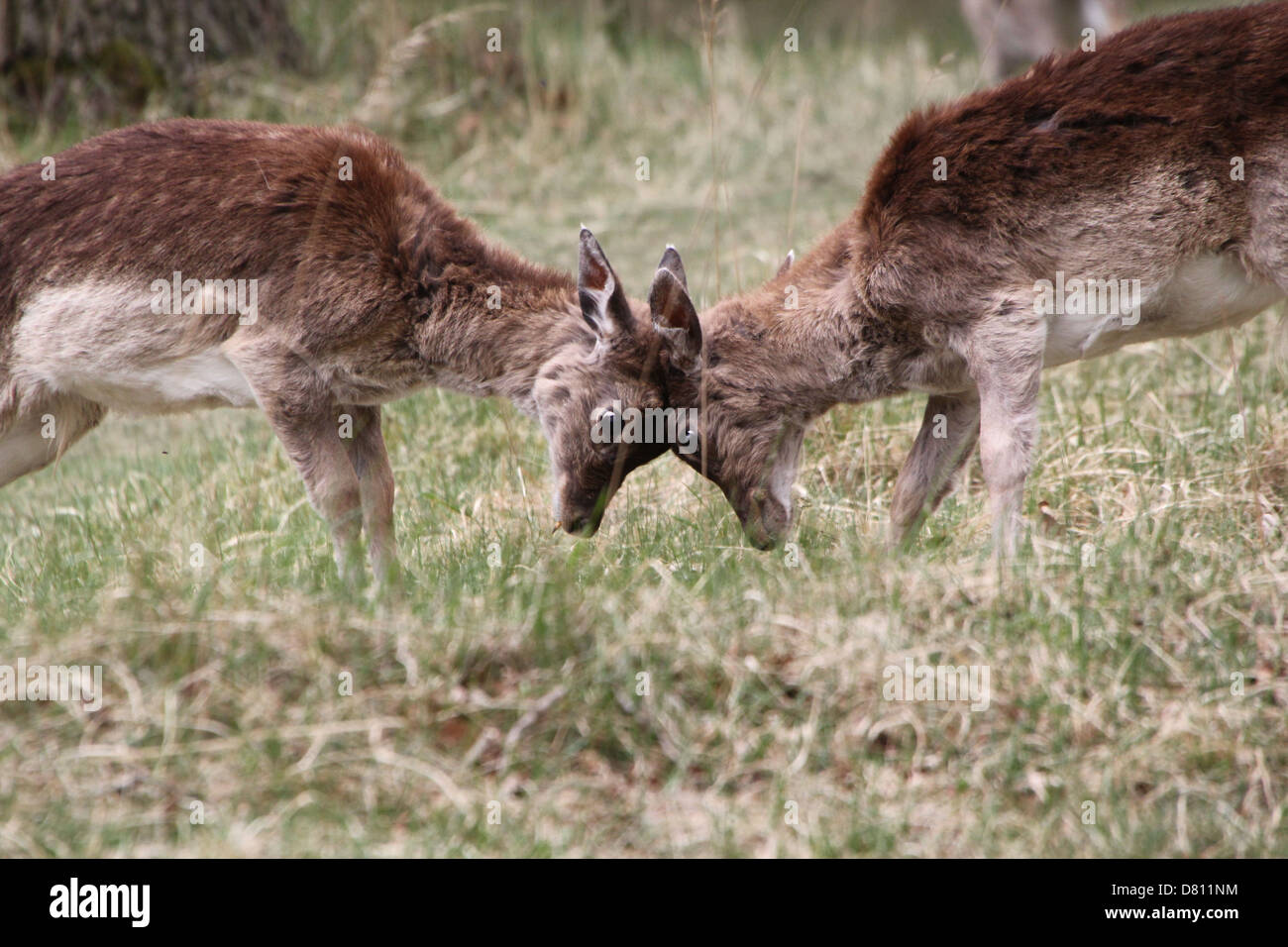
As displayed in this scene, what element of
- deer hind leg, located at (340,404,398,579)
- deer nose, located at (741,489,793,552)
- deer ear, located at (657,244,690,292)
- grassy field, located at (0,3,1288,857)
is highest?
deer ear, located at (657,244,690,292)

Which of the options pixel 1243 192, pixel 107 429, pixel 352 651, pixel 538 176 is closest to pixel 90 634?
pixel 352 651

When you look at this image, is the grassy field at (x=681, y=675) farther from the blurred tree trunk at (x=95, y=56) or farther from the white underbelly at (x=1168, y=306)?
the blurred tree trunk at (x=95, y=56)

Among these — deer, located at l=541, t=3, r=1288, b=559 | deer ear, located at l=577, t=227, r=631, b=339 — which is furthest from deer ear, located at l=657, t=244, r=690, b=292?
deer ear, located at l=577, t=227, r=631, b=339

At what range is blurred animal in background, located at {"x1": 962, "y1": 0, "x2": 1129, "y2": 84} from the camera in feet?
36.6

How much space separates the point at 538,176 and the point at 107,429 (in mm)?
3935

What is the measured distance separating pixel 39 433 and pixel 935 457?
372 centimetres

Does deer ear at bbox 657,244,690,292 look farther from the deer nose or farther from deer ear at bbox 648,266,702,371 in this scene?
the deer nose

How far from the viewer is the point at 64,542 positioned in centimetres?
668

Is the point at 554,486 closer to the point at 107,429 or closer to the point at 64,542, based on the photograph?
the point at 64,542

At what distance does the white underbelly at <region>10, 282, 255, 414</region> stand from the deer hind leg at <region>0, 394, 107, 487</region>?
187 millimetres

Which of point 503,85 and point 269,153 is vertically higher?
point 503,85

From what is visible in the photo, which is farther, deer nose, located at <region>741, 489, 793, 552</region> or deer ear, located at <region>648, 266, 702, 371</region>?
deer nose, located at <region>741, 489, 793, 552</region>

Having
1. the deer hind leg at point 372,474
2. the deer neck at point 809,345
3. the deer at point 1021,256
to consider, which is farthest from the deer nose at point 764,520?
the deer hind leg at point 372,474

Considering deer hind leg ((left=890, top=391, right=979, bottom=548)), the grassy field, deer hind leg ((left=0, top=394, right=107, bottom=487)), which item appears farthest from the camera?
deer hind leg ((left=0, top=394, right=107, bottom=487))
